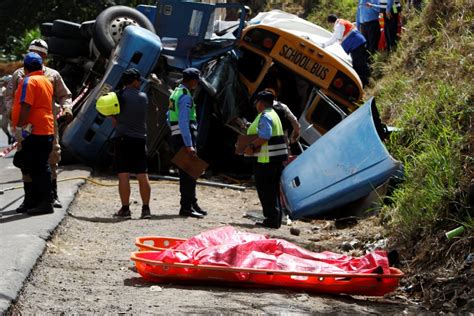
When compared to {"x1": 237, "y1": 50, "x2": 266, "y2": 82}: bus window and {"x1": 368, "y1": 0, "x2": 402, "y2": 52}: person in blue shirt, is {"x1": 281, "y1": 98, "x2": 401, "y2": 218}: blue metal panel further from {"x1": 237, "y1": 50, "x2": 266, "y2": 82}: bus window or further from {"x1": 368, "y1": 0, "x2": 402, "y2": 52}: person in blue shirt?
{"x1": 368, "y1": 0, "x2": 402, "y2": 52}: person in blue shirt

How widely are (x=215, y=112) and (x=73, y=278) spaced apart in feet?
25.7

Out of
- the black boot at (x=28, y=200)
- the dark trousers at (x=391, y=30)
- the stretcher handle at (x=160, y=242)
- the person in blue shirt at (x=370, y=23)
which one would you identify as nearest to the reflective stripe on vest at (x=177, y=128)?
the black boot at (x=28, y=200)

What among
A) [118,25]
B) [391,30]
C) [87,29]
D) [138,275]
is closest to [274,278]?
[138,275]

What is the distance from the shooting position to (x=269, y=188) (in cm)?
1112

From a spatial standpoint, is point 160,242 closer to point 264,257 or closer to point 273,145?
point 264,257

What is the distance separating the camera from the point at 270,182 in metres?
11.1

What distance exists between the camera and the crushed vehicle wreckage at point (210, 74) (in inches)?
576

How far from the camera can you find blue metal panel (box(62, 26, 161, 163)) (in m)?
14.5

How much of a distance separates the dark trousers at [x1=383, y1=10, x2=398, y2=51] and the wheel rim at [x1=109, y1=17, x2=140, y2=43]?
4692 mm

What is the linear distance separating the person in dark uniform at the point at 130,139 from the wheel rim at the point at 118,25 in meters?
4.75

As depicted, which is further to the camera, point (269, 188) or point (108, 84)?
point (108, 84)

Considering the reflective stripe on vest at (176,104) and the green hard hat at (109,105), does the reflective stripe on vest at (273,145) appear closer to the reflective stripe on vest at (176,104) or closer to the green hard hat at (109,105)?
the reflective stripe on vest at (176,104)

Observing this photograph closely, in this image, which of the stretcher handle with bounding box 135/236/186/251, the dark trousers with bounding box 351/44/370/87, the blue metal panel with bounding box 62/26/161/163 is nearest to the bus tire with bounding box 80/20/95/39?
the blue metal panel with bounding box 62/26/161/163

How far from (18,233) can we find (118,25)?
295 inches
